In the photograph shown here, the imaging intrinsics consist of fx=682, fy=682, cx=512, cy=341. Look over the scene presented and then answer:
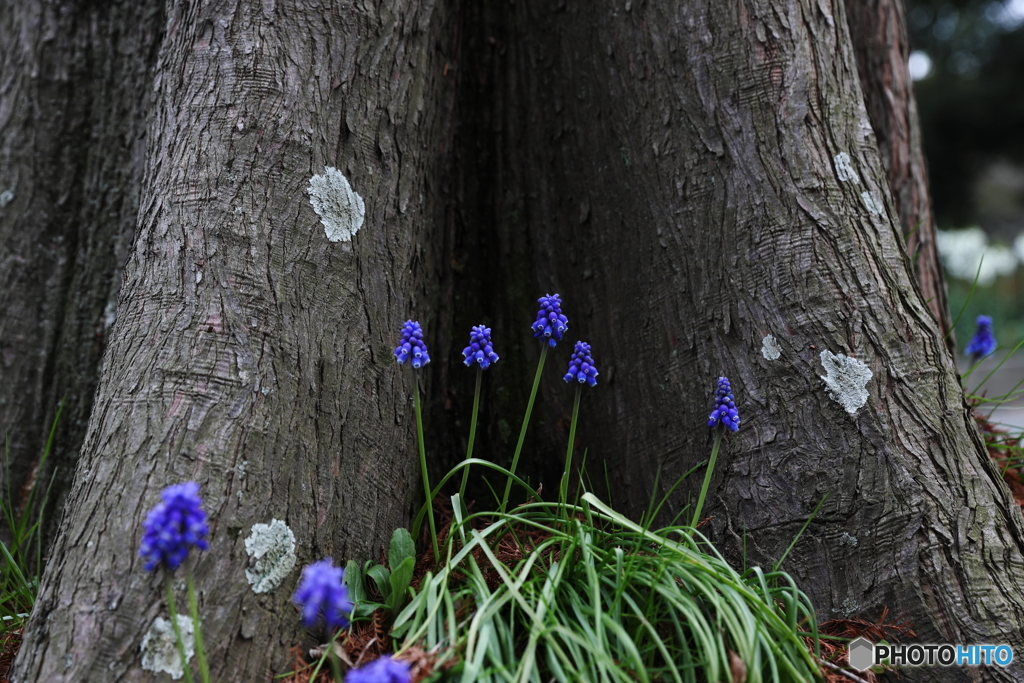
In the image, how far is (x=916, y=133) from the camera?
3.59 meters

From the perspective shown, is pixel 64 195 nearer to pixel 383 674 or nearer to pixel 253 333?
pixel 253 333

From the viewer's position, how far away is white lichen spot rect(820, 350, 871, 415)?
2.07 m

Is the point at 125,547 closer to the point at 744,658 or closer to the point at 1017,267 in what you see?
the point at 744,658

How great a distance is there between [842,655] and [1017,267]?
104 feet

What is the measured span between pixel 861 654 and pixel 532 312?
1540 millimetres

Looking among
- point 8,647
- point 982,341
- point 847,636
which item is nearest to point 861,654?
point 847,636

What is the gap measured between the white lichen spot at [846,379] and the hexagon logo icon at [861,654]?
646 millimetres

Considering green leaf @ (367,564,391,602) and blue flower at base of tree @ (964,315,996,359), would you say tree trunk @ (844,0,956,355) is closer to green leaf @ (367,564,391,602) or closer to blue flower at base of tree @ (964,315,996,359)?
blue flower at base of tree @ (964,315,996,359)

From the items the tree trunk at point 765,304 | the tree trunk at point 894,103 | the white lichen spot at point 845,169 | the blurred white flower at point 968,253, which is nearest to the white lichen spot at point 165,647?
the tree trunk at point 765,304

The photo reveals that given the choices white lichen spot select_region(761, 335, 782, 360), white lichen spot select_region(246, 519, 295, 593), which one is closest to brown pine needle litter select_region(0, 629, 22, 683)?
white lichen spot select_region(246, 519, 295, 593)

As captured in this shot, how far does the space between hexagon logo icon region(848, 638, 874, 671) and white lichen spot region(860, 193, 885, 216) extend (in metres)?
1.35

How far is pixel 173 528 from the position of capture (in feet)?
4.34

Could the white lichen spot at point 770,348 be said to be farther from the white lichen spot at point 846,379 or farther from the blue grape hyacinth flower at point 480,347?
the blue grape hyacinth flower at point 480,347

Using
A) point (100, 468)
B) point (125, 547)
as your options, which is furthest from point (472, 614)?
point (100, 468)
